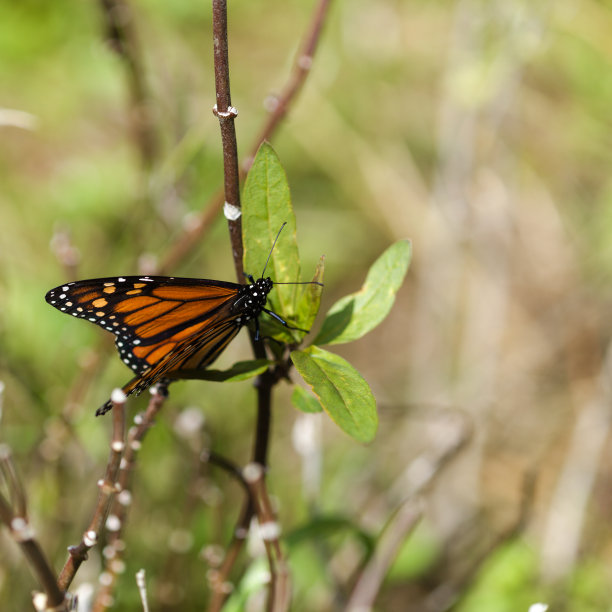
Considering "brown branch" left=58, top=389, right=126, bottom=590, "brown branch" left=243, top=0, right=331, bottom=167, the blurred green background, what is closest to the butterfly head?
"brown branch" left=58, top=389, right=126, bottom=590

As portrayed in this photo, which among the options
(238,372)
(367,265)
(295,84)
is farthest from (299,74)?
(367,265)

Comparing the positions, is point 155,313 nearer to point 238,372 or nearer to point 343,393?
point 238,372

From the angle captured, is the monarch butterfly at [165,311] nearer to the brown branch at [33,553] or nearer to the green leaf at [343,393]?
the green leaf at [343,393]

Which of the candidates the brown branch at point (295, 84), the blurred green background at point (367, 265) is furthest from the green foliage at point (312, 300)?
the blurred green background at point (367, 265)

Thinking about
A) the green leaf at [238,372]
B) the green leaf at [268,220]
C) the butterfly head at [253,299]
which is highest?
the green leaf at [268,220]

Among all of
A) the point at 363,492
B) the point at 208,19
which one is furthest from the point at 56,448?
the point at 208,19

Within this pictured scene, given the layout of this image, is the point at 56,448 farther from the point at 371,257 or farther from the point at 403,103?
the point at 403,103
